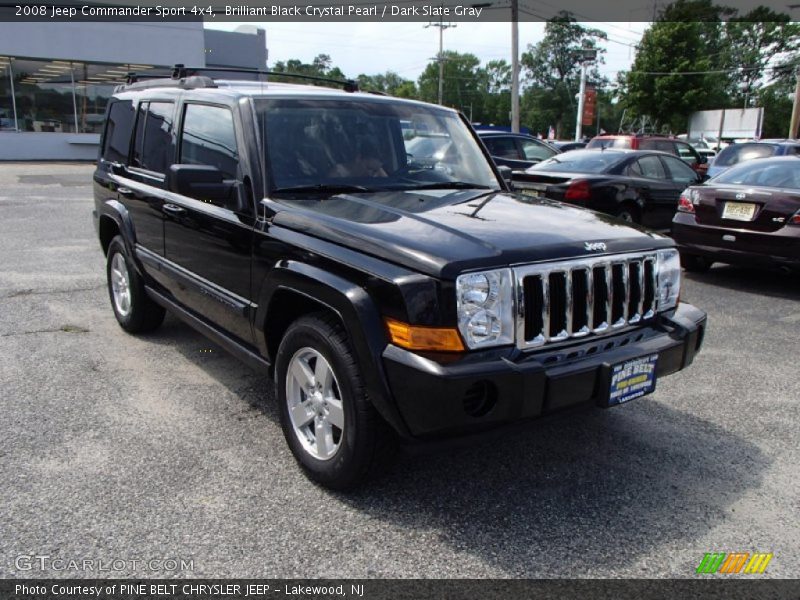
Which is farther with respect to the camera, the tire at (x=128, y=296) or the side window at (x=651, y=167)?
the side window at (x=651, y=167)

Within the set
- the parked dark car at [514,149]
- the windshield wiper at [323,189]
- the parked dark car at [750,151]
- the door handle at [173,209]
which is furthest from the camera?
the parked dark car at [514,149]

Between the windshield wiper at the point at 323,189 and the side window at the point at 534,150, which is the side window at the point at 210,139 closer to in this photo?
the windshield wiper at the point at 323,189

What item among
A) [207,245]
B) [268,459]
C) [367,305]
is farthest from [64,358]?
[367,305]

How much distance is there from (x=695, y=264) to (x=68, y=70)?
25.0 meters

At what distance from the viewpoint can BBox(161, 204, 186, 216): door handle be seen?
417cm

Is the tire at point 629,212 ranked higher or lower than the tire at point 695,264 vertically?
higher

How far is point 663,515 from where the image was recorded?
9.84 ft

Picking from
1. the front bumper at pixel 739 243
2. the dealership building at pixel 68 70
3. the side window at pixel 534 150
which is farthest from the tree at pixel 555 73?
the front bumper at pixel 739 243

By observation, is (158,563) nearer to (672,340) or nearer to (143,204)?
(672,340)

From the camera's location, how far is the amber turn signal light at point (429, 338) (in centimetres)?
262

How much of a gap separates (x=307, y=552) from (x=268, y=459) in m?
0.84

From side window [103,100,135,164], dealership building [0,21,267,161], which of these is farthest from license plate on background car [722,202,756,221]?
dealership building [0,21,267,161]

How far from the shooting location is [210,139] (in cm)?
397

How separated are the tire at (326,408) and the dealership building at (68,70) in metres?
24.0
